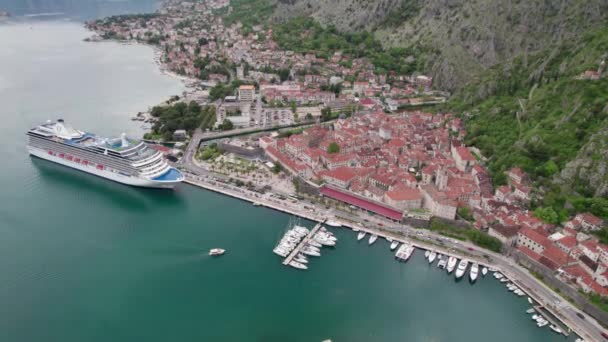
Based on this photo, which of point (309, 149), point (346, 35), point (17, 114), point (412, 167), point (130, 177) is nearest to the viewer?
point (130, 177)

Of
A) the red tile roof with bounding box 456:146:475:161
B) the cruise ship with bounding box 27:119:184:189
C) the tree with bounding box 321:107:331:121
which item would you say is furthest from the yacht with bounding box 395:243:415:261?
the tree with bounding box 321:107:331:121

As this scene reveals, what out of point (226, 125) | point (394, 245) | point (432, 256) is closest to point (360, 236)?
point (394, 245)

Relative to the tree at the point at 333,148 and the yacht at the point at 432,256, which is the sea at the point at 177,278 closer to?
the yacht at the point at 432,256

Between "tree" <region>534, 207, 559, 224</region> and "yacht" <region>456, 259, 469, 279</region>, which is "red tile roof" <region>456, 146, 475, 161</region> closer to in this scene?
"tree" <region>534, 207, 559, 224</region>

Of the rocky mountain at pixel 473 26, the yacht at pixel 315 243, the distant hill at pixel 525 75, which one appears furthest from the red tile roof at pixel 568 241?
the rocky mountain at pixel 473 26

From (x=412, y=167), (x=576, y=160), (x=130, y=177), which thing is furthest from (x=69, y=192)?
(x=576, y=160)

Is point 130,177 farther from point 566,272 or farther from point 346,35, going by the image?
point 346,35

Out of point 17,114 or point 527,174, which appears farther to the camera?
point 17,114

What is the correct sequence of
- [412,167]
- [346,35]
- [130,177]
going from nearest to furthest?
[130,177] < [412,167] < [346,35]
